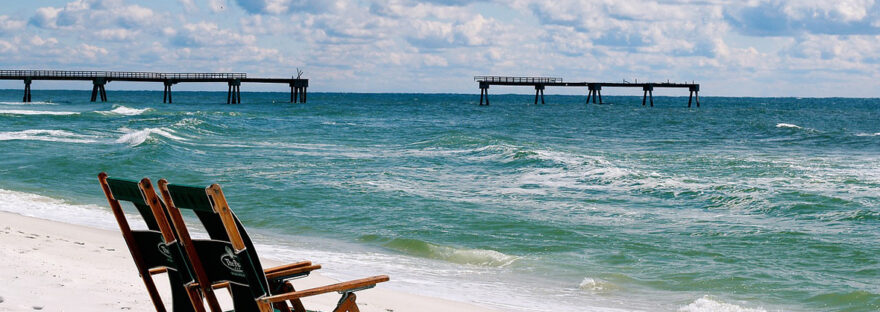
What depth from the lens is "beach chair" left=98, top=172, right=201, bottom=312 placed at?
4.62m

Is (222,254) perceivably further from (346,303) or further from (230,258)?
(346,303)

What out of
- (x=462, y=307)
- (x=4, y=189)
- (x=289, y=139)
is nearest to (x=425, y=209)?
(x=462, y=307)

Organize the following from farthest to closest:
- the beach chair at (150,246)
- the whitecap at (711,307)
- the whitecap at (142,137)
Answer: the whitecap at (142,137) < the whitecap at (711,307) < the beach chair at (150,246)

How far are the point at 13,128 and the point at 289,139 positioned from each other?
432 inches

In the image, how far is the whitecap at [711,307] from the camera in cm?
806

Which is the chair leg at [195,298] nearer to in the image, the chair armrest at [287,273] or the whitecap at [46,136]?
the chair armrest at [287,273]

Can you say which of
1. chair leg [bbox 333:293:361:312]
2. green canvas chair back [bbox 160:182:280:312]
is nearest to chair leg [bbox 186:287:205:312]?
green canvas chair back [bbox 160:182:280:312]

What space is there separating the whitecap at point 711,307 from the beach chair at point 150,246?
4774 mm

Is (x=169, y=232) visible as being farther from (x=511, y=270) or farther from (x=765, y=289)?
(x=765, y=289)

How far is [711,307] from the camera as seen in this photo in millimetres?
8125

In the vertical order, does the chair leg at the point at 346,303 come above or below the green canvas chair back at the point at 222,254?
below

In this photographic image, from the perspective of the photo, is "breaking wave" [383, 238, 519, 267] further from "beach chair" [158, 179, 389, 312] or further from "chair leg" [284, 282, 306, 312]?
"beach chair" [158, 179, 389, 312]

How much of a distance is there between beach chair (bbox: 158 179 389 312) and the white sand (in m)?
2.05

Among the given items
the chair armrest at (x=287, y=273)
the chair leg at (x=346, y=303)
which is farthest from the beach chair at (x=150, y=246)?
the chair leg at (x=346, y=303)
